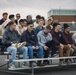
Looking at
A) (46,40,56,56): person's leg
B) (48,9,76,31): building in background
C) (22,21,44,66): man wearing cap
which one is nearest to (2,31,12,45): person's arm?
(22,21,44,66): man wearing cap

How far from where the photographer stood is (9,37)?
959 cm

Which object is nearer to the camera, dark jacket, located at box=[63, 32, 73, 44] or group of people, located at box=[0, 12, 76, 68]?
group of people, located at box=[0, 12, 76, 68]

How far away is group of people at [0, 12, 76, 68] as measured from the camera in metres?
9.44

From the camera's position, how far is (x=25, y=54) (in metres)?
9.35

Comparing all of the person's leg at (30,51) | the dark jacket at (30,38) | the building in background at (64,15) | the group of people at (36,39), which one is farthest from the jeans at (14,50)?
the building in background at (64,15)

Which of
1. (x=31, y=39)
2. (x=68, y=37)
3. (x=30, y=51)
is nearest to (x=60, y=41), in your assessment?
(x=68, y=37)

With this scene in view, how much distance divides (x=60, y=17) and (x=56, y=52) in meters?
63.3

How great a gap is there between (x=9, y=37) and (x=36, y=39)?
3.29 ft

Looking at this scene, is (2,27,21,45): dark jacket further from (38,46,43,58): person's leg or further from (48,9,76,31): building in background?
(48,9,76,31): building in background

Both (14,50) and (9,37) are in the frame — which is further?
(9,37)

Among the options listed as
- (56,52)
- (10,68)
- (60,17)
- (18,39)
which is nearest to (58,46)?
(56,52)

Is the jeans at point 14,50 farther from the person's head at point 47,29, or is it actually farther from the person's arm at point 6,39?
the person's head at point 47,29

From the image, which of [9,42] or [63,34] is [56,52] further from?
[9,42]

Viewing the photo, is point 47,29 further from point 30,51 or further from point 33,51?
point 30,51
